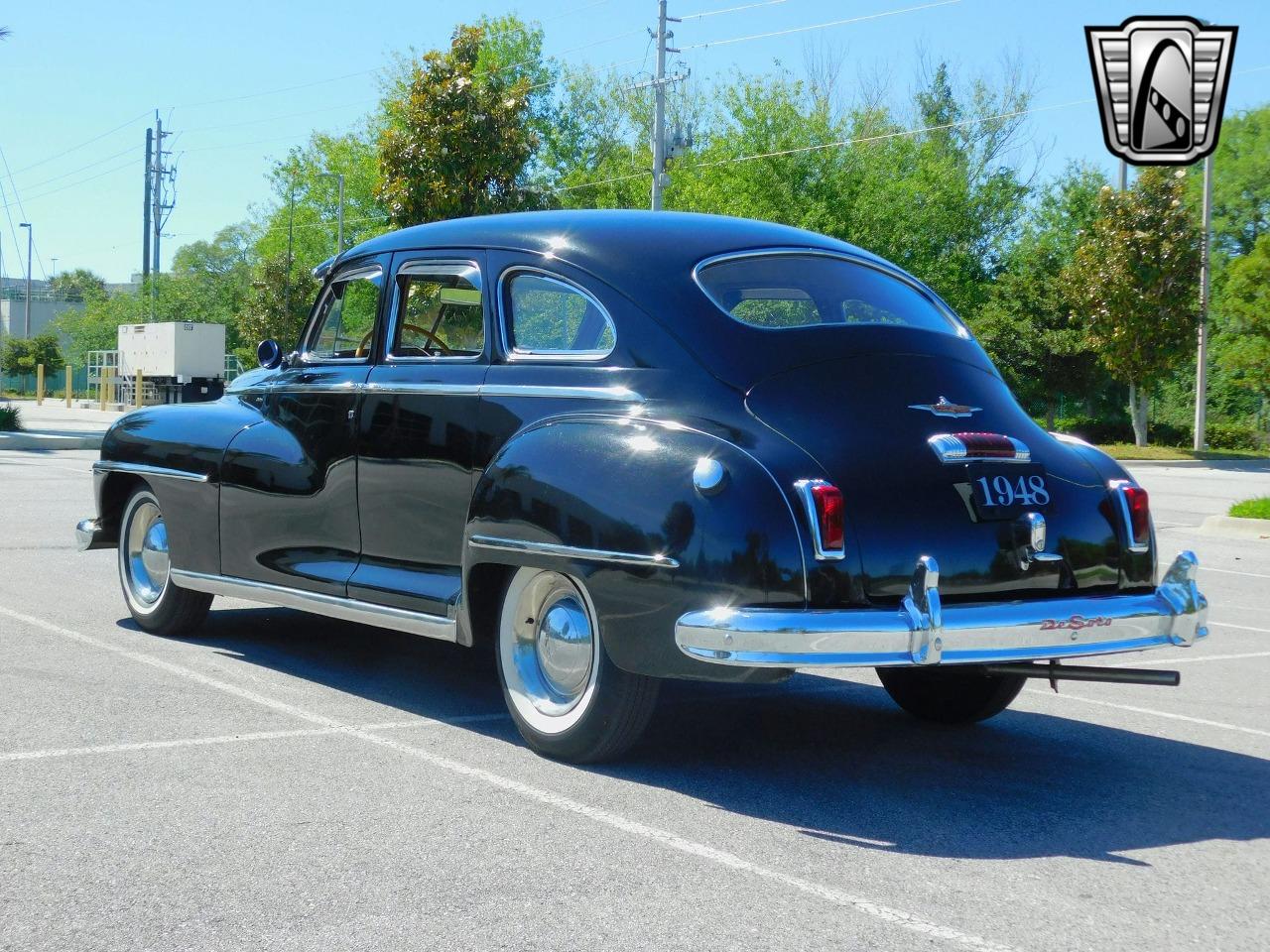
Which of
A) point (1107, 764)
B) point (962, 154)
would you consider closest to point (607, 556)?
point (1107, 764)

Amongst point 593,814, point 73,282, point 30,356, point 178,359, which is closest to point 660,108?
point 178,359

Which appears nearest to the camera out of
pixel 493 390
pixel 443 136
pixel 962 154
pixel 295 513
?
pixel 493 390

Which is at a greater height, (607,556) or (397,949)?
(607,556)

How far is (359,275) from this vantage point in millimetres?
6793

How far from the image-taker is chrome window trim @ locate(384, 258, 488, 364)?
5973mm

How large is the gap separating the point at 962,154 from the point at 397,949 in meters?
63.2

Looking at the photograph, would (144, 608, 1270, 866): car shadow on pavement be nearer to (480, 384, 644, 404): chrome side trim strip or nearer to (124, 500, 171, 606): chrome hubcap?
(124, 500, 171, 606): chrome hubcap

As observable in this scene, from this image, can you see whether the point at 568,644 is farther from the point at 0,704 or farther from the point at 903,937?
the point at 0,704

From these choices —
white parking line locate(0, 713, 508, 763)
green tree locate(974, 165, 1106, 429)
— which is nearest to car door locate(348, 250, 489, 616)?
white parking line locate(0, 713, 508, 763)

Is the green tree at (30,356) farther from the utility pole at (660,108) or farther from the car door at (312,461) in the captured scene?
the car door at (312,461)

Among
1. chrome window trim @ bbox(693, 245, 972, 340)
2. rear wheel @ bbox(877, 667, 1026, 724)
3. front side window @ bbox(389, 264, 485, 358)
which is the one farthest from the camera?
A: front side window @ bbox(389, 264, 485, 358)

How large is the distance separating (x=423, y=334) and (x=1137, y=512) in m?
2.94

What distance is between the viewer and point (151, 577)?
780 cm

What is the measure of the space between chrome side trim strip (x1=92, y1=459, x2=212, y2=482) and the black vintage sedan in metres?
0.45
